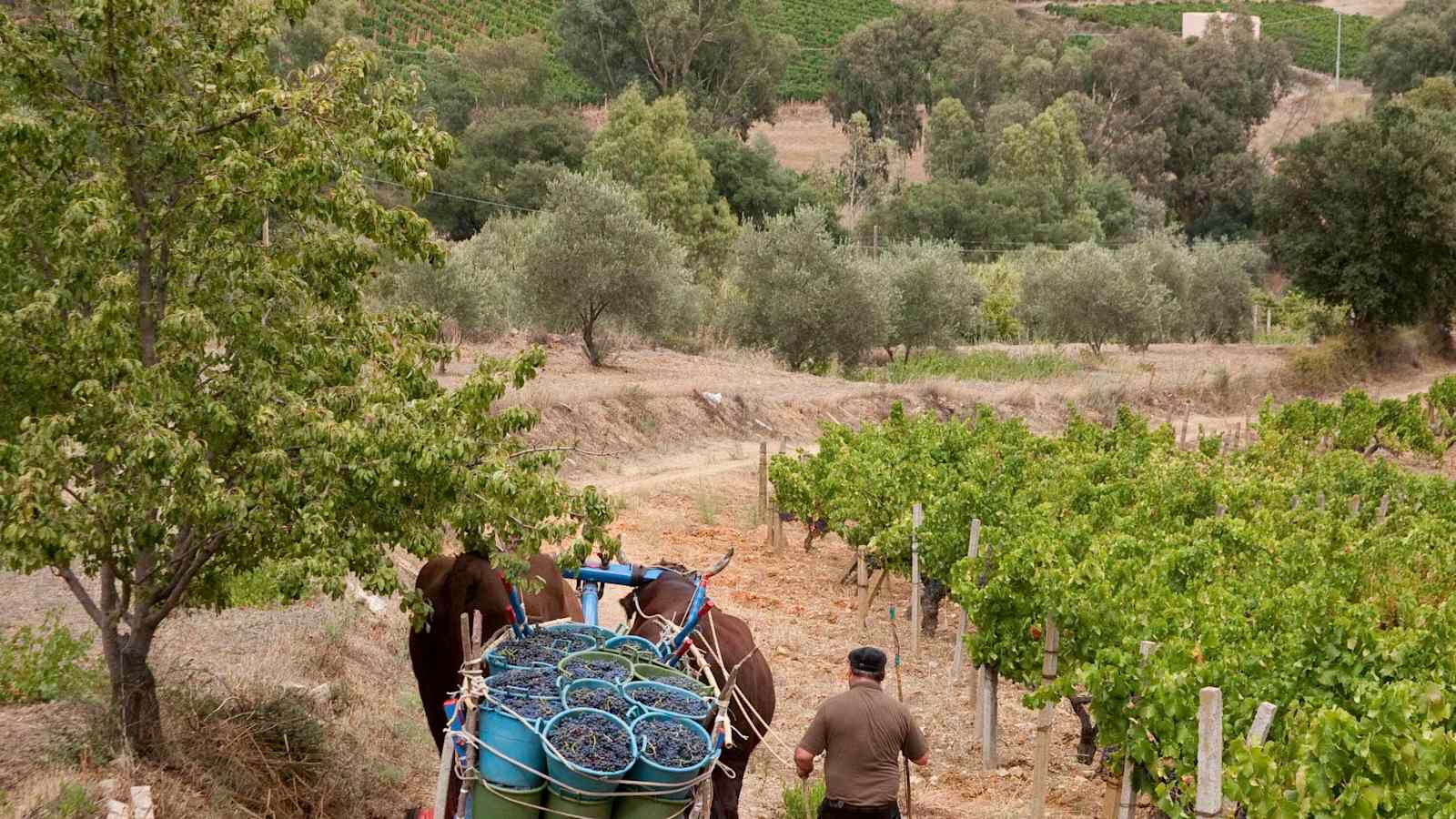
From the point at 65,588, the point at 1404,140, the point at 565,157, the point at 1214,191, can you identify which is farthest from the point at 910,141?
the point at 65,588

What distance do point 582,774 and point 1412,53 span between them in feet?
290

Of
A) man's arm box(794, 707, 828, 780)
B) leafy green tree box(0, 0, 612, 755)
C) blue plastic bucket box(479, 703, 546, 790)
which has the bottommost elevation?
man's arm box(794, 707, 828, 780)

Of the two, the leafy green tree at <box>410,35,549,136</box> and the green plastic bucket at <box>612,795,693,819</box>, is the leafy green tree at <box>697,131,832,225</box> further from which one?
the green plastic bucket at <box>612,795,693,819</box>

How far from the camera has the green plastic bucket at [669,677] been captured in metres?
7.19

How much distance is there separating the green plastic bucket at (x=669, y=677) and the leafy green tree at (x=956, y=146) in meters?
72.1

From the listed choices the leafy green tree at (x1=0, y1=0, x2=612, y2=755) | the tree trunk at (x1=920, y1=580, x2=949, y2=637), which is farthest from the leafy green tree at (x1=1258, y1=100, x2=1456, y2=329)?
the leafy green tree at (x1=0, y1=0, x2=612, y2=755)

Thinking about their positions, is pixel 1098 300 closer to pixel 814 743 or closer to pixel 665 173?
pixel 665 173

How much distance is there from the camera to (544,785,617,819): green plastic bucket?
6.48 metres

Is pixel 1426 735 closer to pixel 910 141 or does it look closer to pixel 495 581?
pixel 495 581

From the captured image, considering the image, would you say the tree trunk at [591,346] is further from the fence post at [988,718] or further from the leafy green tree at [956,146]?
the leafy green tree at [956,146]

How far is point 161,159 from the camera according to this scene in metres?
8.45

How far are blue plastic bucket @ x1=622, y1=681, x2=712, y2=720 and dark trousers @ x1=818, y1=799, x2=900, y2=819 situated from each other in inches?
47.0

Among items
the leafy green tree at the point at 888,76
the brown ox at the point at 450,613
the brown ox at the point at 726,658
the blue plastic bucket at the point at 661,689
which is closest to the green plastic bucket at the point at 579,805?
the blue plastic bucket at the point at 661,689

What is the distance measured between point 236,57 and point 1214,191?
75564 millimetres
